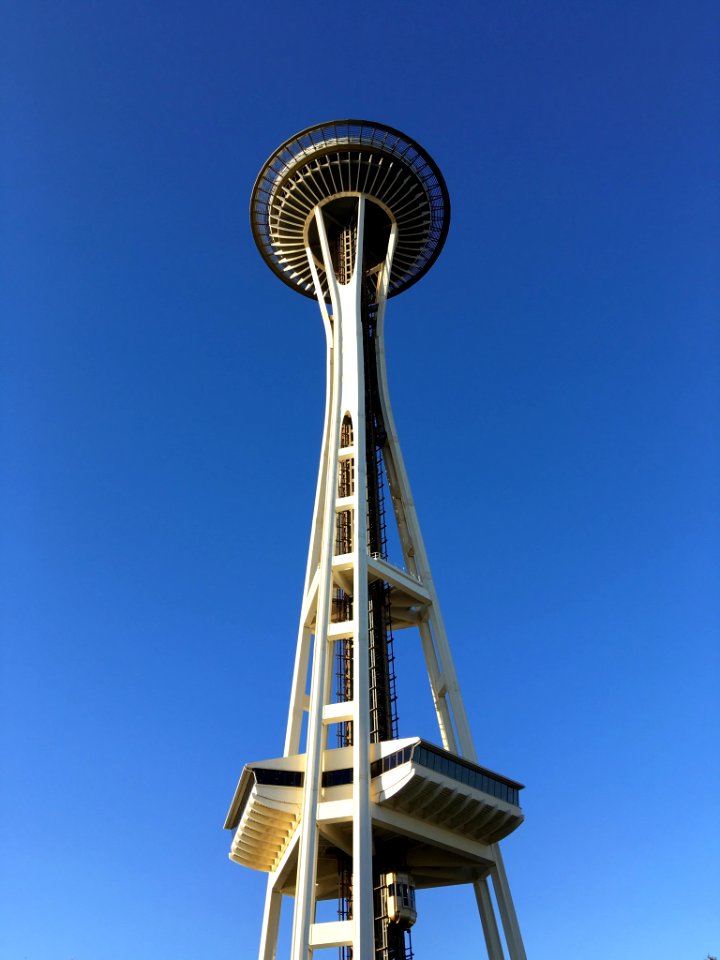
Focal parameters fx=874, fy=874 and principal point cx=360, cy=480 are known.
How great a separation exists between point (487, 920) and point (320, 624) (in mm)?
14563

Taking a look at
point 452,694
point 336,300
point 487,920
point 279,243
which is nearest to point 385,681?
point 452,694

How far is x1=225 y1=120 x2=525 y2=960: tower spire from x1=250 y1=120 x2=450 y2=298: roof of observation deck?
0.31 ft

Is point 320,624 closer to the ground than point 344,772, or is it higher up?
higher up

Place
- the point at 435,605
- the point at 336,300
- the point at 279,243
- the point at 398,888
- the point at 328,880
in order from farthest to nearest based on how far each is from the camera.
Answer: the point at 279,243 < the point at 336,300 < the point at 435,605 < the point at 328,880 < the point at 398,888

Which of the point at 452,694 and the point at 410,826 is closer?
the point at 410,826

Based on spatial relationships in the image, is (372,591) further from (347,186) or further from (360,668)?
(347,186)

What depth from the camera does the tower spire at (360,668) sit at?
35.1m

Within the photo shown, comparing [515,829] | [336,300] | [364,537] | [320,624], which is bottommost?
[515,829]

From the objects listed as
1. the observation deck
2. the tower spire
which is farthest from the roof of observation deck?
the observation deck

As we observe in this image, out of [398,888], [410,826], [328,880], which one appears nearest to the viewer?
[410,826]

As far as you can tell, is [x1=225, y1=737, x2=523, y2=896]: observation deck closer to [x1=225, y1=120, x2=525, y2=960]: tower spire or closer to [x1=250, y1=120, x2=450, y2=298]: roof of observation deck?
[x1=225, y1=120, x2=525, y2=960]: tower spire

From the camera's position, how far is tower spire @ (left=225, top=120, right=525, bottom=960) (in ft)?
115

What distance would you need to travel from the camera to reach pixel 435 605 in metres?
44.7

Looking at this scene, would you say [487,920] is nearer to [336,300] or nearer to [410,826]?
[410,826]
